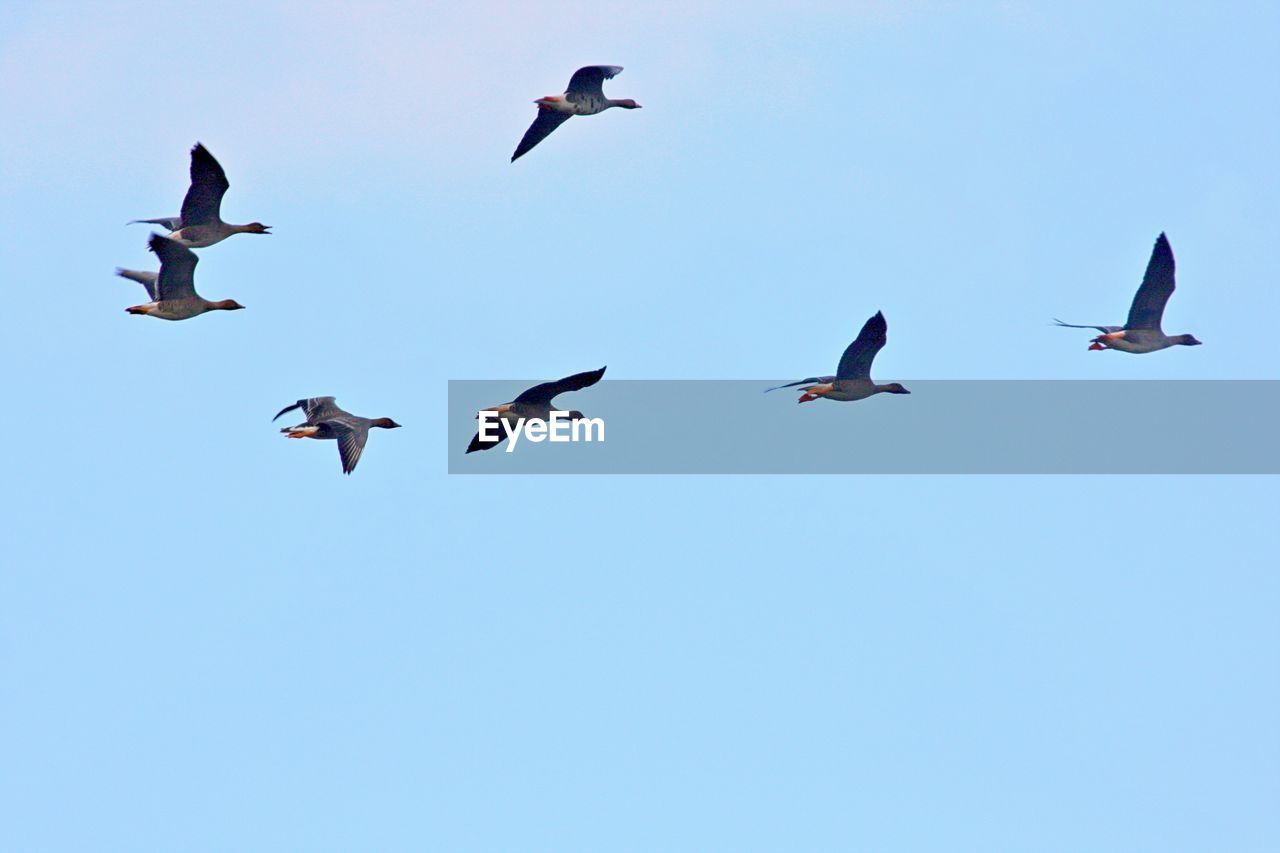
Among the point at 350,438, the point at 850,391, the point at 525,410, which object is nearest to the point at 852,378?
the point at 850,391

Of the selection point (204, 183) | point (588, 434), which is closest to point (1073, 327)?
point (588, 434)

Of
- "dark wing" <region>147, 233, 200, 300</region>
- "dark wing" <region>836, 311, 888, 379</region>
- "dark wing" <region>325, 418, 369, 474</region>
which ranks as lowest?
"dark wing" <region>325, 418, 369, 474</region>

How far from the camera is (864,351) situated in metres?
26.8

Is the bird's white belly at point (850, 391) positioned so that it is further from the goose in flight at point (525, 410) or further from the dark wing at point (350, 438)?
the dark wing at point (350, 438)

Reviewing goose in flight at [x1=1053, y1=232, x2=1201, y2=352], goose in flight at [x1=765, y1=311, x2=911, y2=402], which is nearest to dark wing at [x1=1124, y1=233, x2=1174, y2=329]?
goose in flight at [x1=1053, y1=232, x2=1201, y2=352]

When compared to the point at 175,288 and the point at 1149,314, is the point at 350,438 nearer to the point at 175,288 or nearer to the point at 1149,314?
the point at 175,288

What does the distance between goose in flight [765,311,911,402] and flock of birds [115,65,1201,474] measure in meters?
0.01

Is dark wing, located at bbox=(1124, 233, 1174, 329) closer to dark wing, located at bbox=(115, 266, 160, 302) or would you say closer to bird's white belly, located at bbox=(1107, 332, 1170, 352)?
bird's white belly, located at bbox=(1107, 332, 1170, 352)

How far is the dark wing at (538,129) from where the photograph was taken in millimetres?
27858

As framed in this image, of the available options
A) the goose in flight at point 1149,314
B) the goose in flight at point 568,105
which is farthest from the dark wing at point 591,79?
the goose in flight at point 1149,314

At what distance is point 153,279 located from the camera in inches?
1085

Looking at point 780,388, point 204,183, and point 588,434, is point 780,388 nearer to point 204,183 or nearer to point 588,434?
point 588,434

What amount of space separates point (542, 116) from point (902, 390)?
23.0ft

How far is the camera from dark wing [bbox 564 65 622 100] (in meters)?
27.1
